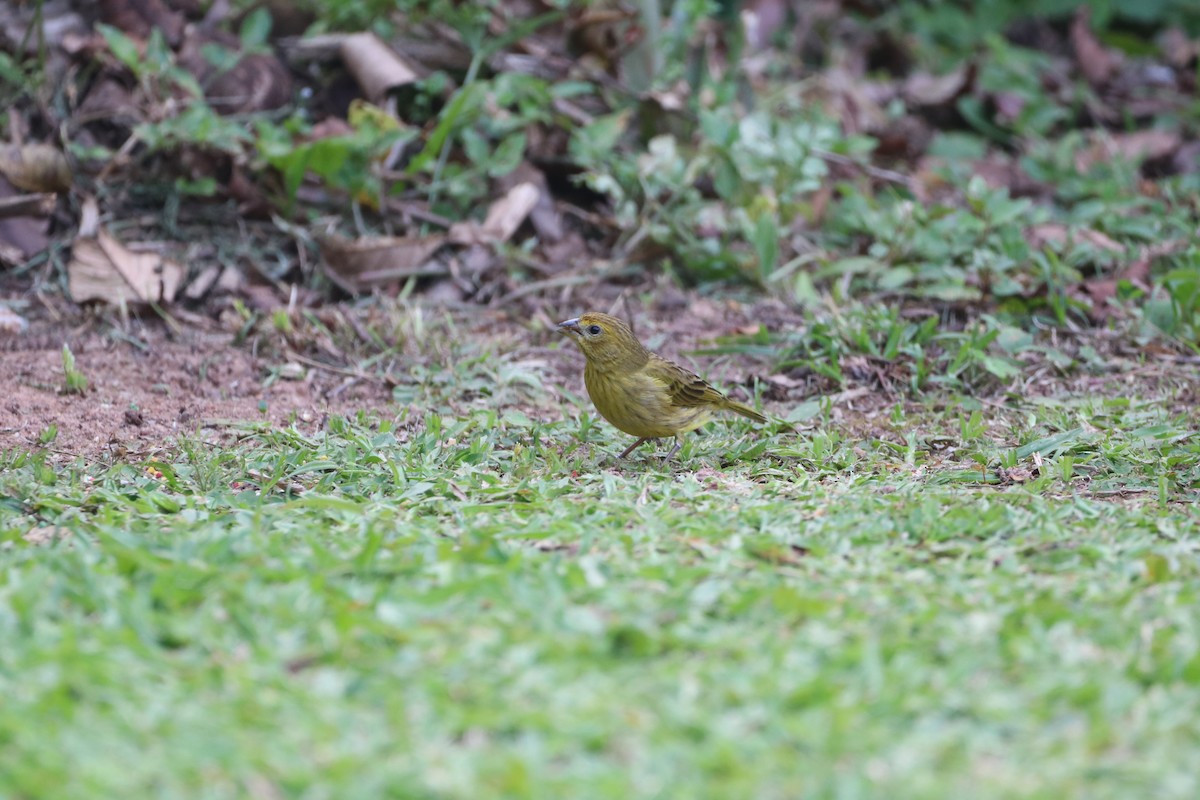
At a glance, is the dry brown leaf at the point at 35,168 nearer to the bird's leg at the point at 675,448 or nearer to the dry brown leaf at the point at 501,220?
the dry brown leaf at the point at 501,220

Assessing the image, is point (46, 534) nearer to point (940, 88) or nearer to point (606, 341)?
point (606, 341)

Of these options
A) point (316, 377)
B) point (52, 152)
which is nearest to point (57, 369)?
point (316, 377)

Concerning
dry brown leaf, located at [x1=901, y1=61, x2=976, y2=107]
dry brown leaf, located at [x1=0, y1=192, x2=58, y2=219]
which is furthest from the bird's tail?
dry brown leaf, located at [x1=901, y1=61, x2=976, y2=107]

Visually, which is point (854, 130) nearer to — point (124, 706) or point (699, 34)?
point (699, 34)

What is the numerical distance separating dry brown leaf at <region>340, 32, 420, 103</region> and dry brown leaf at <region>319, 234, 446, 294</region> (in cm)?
97

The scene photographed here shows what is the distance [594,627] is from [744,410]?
2.35 metres

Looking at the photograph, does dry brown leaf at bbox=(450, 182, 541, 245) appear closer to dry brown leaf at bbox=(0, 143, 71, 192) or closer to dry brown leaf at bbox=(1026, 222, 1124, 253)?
dry brown leaf at bbox=(0, 143, 71, 192)

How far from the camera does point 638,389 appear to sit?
511 cm

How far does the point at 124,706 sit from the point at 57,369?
3224mm

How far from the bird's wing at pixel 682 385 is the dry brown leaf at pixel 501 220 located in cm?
190

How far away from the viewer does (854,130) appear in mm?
8797

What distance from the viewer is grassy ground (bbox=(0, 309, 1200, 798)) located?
2.66 metres

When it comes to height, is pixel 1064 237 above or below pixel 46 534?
below

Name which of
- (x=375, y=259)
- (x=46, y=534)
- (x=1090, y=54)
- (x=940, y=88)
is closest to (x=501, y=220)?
(x=375, y=259)
